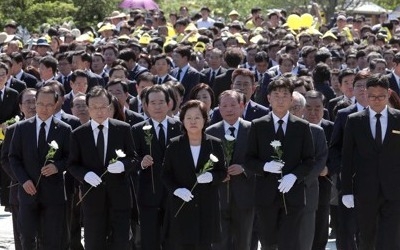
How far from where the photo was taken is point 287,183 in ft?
33.8

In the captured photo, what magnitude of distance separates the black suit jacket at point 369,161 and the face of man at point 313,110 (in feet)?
2.81

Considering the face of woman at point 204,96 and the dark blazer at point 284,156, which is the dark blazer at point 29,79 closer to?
the face of woman at point 204,96

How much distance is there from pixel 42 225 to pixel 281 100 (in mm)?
2845

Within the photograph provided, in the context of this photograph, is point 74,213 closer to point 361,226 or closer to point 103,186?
point 103,186

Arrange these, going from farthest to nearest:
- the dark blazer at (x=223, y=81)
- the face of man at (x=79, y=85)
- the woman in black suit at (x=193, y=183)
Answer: the dark blazer at (x=223, y=81) < the face of man at (x=79, y=85) < the woman in black suit at (x=193, y=183)

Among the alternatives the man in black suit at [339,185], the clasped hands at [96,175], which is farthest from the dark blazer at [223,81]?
the clasped hands at [96,175]

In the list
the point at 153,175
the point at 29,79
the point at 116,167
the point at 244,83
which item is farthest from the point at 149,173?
the point at 29,79

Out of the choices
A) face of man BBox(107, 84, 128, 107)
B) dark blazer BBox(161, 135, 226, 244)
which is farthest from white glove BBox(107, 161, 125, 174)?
face of man BBox(107, 84, 128, 107)

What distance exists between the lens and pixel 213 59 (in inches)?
739

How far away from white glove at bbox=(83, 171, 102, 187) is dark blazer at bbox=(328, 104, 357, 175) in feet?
8.38

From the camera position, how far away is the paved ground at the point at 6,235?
44.0 feet

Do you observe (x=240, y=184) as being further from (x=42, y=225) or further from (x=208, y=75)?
(x=208, y=75)

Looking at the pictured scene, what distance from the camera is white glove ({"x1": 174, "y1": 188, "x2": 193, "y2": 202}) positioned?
10.2 meters

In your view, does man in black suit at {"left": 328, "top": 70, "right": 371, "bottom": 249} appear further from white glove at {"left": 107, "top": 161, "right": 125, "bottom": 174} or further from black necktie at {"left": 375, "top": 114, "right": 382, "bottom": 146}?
white glove at {"left": 107, "top": 161, "right": 125, "bottom": 174}
